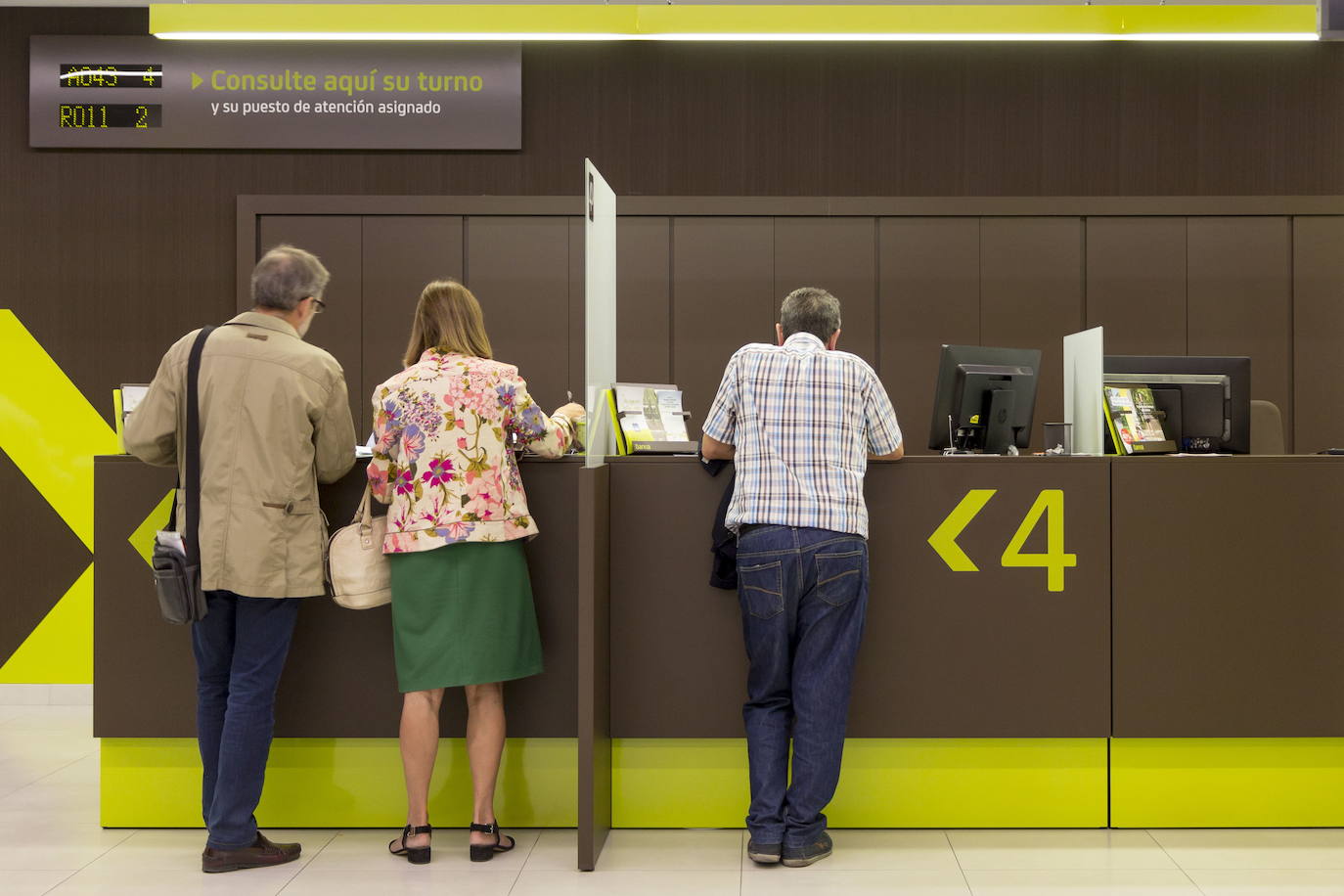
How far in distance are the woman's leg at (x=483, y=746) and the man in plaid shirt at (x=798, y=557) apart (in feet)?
2.28

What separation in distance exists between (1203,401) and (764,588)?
178 cm

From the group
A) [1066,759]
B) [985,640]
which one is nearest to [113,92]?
[985,640]

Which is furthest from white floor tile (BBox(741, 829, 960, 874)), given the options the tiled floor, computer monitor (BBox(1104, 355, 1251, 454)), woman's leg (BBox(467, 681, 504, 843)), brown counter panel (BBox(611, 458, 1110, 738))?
computer monitor (BBox(1104, 355, 1251, 454))

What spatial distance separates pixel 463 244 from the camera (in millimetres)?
5332

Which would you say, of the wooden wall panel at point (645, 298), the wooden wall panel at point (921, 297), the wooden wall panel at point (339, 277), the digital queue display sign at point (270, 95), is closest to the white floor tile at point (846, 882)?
the wooden wall panel at point (921, 297)

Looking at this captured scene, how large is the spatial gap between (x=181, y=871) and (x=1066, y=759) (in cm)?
244

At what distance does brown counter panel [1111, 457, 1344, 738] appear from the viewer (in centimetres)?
304

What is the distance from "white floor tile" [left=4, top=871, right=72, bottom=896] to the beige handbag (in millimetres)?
1001

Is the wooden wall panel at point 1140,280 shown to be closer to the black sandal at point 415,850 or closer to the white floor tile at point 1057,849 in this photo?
the white floor tile at point 1057,849

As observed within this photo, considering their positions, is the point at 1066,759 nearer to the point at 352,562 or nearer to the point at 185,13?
the point at 352,562

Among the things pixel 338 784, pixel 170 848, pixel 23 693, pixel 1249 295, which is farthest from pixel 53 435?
pixel 1249 295

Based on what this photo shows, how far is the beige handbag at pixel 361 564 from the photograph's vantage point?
2850 millimetres

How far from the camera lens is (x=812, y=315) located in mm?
2947

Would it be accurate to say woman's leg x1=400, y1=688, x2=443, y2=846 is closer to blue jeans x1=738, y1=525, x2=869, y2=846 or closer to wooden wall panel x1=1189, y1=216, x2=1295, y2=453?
blue jeans x1=738, y1=525, x2=869, y2=846
